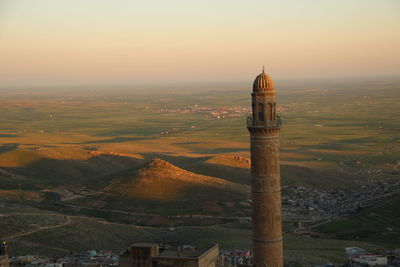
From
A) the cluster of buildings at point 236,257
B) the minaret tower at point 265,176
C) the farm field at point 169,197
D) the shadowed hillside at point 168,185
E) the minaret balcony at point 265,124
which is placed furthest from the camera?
the shadowed hillside at point 168,185

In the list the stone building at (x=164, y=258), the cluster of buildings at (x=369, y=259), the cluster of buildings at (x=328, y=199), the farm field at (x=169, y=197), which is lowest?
the cluster of buildings at (x=328, y=199)

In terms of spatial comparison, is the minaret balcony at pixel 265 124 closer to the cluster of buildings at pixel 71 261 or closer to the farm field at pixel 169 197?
the farm field at pixel 169 197

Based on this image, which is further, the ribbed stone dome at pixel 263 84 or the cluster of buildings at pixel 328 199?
the cluster of buildings at pixel 328 199

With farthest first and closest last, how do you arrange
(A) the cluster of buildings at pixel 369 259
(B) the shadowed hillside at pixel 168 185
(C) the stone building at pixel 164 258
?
(B) the shadowed hillside at pixel 168 185, (A) the cluster of buildings at pixel 369 259, (C) the stone building at pixel 164 258

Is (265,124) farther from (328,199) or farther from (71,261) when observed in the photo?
(328,199)

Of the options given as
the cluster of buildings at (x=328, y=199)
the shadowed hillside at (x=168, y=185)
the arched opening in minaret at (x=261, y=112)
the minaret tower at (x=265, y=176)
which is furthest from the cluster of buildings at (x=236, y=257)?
the shadowed hillside at (x=168, y=185)

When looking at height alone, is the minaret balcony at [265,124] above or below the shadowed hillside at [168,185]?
above
